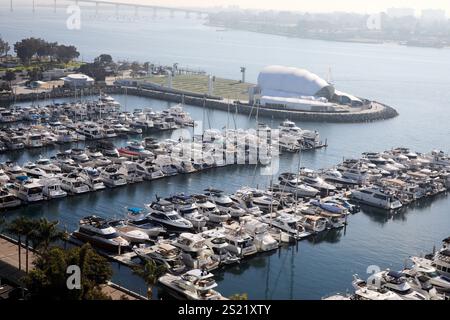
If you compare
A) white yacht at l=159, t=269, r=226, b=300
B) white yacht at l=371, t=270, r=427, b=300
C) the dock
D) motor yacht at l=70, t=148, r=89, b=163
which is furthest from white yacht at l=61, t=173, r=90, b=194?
white yacht at l=371, t=270, r=427, b=300

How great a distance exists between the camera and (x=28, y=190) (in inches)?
469

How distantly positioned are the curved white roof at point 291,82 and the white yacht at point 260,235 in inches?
672

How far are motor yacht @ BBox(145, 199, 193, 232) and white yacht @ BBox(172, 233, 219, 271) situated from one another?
3.31 feet

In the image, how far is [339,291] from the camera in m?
8.98

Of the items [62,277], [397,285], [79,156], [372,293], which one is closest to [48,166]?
[79,156]

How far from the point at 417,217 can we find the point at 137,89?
17.8m

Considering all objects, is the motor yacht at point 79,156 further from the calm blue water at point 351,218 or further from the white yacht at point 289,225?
the white yacht at point 289,225

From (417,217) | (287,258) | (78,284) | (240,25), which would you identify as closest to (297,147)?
(417,217)

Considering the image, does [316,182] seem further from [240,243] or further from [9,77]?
[9,77]

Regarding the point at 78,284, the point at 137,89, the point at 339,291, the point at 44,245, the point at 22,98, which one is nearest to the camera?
the point at 78,284

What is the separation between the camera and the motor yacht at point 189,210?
1089 centimetres
